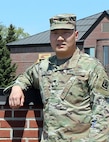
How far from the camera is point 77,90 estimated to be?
8.82ft

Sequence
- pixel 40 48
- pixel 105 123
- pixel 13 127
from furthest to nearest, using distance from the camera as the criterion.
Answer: pixel 40 48
pixel 13 127
pixel 105 123

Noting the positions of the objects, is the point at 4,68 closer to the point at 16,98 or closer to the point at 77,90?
the point at 16,98

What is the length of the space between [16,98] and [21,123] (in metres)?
0.65

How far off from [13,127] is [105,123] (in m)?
1.03

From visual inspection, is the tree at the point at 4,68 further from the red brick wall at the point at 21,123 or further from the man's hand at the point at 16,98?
the man's hand at the point at 16,98

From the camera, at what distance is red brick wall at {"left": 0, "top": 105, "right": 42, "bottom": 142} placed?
3.40 metres

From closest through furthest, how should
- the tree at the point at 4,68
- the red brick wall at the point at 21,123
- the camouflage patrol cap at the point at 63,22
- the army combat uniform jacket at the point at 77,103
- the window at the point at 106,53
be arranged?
the army combat uniform jacket at the point at 77,103 < the camouflage patrol cap at the point at 63,22 < the red brick wall at the point at 21,123 < the window at the point at 106,53 < the tree at the point at 4,68

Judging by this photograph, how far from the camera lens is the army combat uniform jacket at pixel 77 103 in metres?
2.64

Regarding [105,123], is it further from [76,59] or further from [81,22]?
[81,22]

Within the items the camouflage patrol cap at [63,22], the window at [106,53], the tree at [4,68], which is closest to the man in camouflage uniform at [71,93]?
the camouflage patrol cap at [63,22]

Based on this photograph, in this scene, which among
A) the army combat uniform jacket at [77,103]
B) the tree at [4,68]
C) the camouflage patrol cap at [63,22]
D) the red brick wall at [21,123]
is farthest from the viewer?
the tree at [4,68]

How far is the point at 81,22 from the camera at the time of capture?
5722 cm

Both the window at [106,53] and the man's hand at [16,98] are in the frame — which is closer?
the man's hand at [16,98]

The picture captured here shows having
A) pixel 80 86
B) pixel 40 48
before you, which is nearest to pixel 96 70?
pixel 80 86
